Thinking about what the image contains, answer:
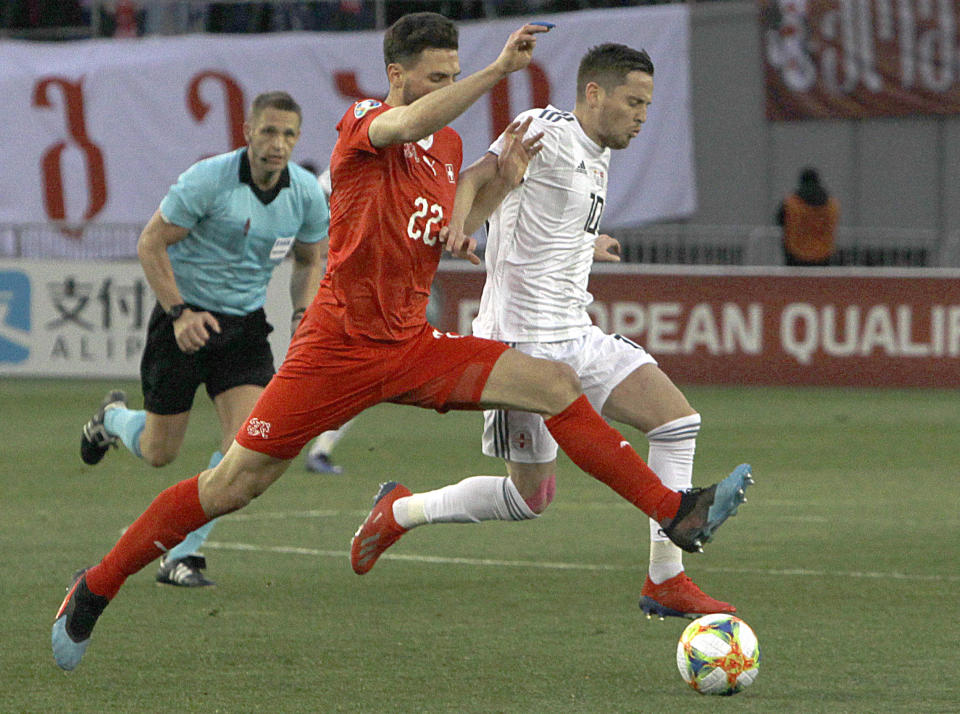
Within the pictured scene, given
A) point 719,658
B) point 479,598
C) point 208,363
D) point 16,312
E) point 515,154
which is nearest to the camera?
point 719,658

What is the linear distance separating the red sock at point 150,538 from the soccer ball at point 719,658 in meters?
1.73

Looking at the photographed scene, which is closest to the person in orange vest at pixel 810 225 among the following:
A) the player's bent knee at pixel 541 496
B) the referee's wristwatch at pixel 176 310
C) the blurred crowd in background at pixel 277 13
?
the blurred crowd in background at pixel 277 13

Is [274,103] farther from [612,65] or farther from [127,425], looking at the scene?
[127,425]

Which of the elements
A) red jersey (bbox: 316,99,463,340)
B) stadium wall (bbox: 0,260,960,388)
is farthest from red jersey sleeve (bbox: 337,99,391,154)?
stadium wall (bbox: 0,260,960,388)

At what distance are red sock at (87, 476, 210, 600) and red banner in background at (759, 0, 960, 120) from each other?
17.1 metres

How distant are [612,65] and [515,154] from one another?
0.63m

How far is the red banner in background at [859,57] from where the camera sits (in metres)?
21.8

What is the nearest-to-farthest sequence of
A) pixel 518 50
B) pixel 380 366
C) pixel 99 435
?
pixel 518 50 → pixel 380 366 → pixel 99 435

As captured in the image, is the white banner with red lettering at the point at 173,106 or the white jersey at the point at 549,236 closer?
the white jersey at the point at 549,236

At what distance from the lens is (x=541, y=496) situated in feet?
23.1

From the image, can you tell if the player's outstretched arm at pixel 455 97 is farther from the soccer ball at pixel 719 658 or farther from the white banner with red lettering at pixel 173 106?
the white banner with red lettering at pixel 173 106

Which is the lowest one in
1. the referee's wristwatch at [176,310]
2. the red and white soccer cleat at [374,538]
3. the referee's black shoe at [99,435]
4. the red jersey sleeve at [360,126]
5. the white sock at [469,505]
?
the red and white soccer cleat at [374,538]

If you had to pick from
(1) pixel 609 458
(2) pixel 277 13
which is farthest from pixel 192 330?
(2) pixel 277 13

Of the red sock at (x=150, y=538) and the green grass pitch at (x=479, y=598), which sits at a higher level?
the red sock at (x=150, y=538)
